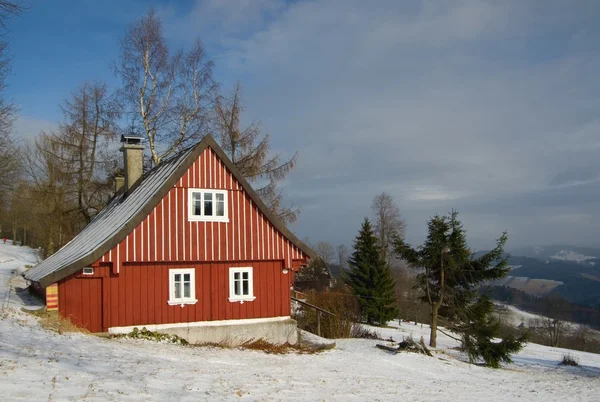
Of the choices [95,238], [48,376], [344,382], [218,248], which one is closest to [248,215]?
[218,248]

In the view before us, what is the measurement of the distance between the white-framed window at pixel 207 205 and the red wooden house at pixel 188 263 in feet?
0.11

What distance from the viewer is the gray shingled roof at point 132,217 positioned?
14398mm

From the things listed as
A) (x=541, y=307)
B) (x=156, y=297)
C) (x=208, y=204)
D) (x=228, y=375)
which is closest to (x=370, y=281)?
(x=208, y=204)

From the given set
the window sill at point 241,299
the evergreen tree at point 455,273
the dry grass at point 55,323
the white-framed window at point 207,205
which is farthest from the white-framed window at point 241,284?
the evergreen tree at point 455,273

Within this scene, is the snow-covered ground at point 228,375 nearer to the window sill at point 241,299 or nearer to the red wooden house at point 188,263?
the red wooden house at point 188,263

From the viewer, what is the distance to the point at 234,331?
16.8 m

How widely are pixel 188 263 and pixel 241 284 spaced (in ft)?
6.71

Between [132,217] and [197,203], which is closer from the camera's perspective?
[132,217]

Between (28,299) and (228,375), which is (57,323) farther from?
(228,375)

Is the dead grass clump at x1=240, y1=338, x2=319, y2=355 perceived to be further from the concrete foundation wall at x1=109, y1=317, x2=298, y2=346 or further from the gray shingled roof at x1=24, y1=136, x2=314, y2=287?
the gray shingled roof at x1=24, y1=136, x2=314, y2=287

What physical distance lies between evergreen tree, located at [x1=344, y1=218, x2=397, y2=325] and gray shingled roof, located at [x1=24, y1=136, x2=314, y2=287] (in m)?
20.7

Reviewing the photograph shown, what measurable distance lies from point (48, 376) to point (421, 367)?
12229 mm

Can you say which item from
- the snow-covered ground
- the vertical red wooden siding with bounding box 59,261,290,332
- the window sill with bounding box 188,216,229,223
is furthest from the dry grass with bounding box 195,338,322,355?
the window sill with bounding box 188,216,229,223

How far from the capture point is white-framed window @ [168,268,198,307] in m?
16.0
